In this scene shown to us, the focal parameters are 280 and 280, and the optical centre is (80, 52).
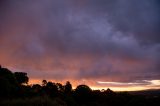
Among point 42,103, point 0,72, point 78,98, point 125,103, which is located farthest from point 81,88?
point 42,103

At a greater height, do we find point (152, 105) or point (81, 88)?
point (81, 88)

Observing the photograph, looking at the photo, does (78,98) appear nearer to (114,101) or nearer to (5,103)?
(114,101)

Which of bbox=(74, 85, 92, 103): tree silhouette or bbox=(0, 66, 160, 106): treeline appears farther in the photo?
bbox=(74, 85, 92, 103): tree silhouette

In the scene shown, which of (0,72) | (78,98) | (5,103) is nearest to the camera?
(5,103)

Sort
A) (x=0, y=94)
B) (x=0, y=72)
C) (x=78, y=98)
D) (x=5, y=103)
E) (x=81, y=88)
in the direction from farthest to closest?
(x=81, y=88) → (x=78, y=98) → (x=0, y=72) → (x=0, y=94) → (x=5, y=103)

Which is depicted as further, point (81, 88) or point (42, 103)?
point (81, 88)

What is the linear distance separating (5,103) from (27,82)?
3768 cm

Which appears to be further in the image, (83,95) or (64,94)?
(83,95)

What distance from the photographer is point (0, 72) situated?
4409cm

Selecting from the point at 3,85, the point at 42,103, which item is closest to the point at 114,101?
the point at 3,85

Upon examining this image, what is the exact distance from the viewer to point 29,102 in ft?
78.9

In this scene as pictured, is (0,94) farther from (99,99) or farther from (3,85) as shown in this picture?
(99,99)

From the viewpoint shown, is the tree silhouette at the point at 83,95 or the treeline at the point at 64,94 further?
the tree silhouette at the point at 83,95

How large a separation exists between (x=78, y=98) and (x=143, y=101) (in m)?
11.8
